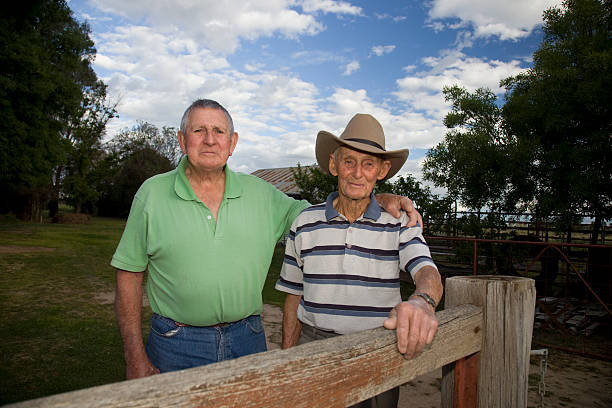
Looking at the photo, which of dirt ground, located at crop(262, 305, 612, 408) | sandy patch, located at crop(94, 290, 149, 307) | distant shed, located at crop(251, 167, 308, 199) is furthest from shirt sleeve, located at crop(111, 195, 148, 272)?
distant shed, located at crop(251, 167, 308, 199)

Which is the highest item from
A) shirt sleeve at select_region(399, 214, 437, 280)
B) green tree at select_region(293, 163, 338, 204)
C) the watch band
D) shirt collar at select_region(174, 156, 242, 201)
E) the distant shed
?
the distant shed

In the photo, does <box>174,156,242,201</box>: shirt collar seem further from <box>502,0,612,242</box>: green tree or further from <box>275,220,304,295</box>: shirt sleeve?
<box>502,0,612,242</box>: green tree

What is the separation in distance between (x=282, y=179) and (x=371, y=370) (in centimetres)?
2476

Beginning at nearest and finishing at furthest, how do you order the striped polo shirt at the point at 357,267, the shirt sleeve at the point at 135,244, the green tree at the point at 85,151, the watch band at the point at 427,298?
the watch band at the point at 427,298 < the striped polo shirt at the point at 357,267 < the shirt sleeve at the point at 135,244 < the green tree at the point at 85,151

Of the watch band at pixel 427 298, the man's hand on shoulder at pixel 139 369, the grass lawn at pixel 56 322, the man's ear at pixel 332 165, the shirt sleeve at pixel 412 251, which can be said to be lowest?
the grass lawn at pixel 56 322

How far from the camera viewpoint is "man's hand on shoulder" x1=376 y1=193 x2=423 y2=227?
181cm

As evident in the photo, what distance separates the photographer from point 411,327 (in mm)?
1084

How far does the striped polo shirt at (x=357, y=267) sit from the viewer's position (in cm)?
175

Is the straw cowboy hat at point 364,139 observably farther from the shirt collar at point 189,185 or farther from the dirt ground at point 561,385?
the dirt ground at point 561,385

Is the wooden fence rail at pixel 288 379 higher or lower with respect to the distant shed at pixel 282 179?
lower

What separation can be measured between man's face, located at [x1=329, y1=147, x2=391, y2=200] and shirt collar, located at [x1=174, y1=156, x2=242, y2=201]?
1.81ft

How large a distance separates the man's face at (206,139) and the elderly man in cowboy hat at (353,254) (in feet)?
1.74

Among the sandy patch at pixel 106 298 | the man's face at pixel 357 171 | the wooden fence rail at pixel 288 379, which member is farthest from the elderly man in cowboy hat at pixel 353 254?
the sandy patch at pixel 106 298

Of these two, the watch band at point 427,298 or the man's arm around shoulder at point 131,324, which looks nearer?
the watch band at point 427,298
